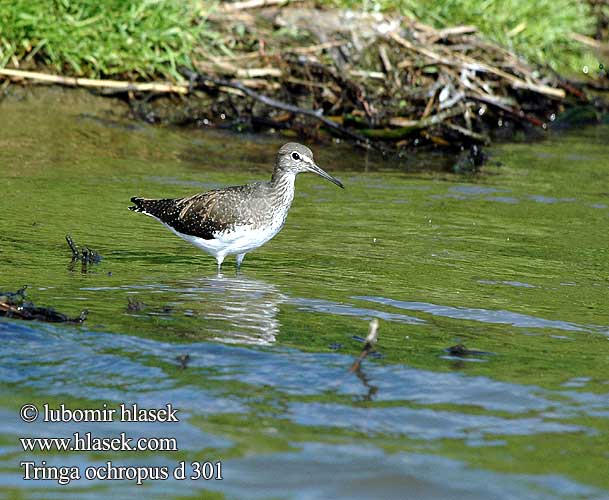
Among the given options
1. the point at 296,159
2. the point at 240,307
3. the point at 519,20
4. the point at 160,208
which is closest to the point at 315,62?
the point at 519,20

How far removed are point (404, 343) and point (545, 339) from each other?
1.02m

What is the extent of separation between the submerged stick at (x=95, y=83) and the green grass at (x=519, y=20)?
10.9ft

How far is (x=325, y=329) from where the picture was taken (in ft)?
24.9

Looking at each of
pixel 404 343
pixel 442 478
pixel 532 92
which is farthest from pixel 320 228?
pixel 532 92

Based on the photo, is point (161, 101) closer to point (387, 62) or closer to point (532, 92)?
point (387, 62)

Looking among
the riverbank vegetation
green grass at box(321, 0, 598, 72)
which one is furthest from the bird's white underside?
green grass at box(321, 0, 598, 72)

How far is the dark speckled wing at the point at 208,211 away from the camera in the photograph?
9.48 metres

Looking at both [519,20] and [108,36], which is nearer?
[108,36]

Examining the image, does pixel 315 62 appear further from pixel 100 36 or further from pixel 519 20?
pixel 519 20

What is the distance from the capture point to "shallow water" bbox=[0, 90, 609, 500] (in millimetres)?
5551

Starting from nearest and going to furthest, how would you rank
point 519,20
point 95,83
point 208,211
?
point 208,211 < point 95,83 < point 519,20

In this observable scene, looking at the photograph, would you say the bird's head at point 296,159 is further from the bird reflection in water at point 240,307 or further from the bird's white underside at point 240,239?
the bird reflection in water at point 240,307

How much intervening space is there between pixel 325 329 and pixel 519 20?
1140 cm

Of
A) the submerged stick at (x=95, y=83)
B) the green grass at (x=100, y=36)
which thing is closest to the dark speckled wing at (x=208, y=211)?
the submerged stick at (x=95, y=83)
